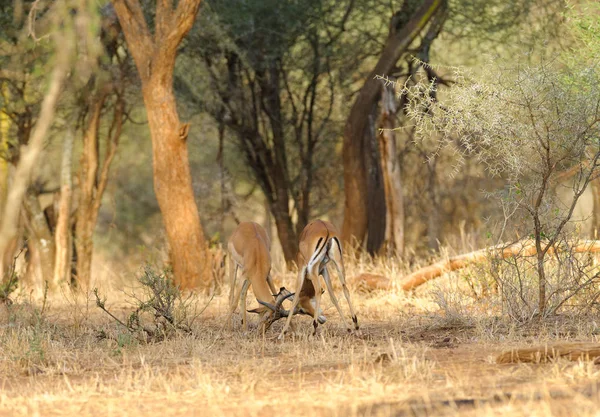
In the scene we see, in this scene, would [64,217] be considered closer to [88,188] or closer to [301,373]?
[88,188]

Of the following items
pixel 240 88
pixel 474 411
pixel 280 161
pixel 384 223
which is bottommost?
pixel 474 411

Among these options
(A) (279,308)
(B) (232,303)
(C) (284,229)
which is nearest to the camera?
(A) (279,308)

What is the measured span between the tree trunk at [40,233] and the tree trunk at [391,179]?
20.7 feet

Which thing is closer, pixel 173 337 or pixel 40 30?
pixel 173 337

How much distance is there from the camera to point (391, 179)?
1578cm

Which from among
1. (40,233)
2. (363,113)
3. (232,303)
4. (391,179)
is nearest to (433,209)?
(391,179)

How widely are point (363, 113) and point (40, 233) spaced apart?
6695mm

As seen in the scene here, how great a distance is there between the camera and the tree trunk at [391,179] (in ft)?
51.1

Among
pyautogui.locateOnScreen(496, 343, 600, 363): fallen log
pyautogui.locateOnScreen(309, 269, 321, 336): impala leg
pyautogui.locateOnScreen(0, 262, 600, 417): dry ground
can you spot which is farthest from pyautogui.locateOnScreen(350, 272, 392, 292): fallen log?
pyautogui.locateOnScreen(496, 343, 600, 363): fallen log

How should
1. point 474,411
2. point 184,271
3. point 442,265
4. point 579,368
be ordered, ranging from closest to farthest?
point 474,411, point 579,368, point 442,265, point 184,271

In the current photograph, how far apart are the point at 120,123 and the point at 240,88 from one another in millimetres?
2422

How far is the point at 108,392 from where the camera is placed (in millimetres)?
5789

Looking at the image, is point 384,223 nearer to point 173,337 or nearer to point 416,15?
point 416,15

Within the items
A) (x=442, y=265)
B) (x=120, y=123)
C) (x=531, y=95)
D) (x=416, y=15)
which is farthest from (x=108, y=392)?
(x=120, y=123)
